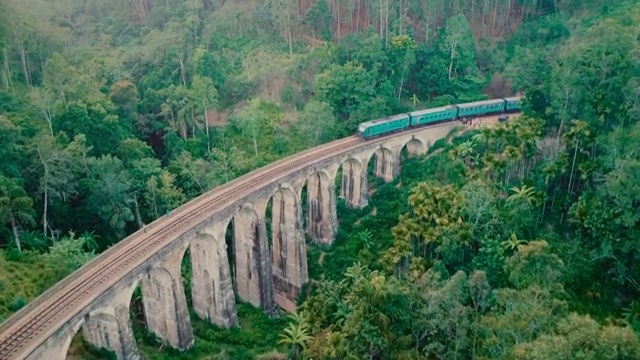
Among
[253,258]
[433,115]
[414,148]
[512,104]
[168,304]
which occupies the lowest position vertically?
[253,258]

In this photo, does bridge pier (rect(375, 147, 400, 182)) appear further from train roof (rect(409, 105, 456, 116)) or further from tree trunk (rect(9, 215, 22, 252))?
tree trunk (rect(9, 215, 22, 252))

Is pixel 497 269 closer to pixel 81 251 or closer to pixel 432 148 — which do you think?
A: pixel 432 148

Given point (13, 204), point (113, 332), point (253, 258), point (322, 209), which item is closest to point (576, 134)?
point (322, 209)

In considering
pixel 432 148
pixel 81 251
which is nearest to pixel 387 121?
pixel 432 148

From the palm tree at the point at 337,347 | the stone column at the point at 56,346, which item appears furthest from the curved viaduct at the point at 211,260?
the palm tree at the point at 337,347

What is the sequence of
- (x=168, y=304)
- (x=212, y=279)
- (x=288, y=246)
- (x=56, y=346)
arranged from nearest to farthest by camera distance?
1. (x=56, y=346)
2. (x=168, y=304)
3. (x=212, y=279)
4. (x=288, y=246)

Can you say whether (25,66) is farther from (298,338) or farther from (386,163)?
(298,338)

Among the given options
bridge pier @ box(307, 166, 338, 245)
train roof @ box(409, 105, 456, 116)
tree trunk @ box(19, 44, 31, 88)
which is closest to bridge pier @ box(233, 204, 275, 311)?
bridge pier @ box(307, 166, 338, 245)
